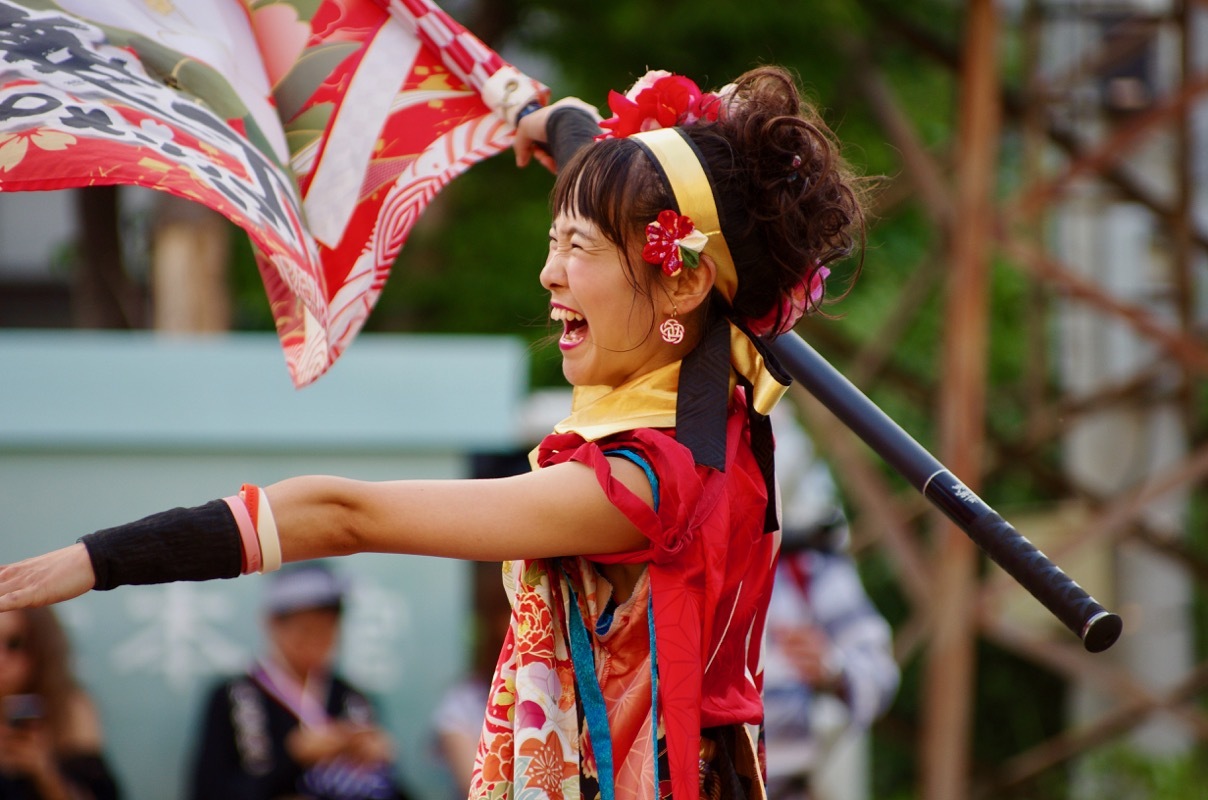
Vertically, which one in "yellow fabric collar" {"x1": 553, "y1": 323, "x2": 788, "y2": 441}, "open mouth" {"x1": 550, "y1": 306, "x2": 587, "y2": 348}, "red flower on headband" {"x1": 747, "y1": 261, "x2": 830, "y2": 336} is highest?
"red flower on headband" {"x1": 747, "y1": 261, "x2": 830, "y2": 336}

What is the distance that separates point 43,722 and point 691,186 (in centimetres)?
298

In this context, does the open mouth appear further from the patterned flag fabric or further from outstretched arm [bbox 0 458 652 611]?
the patterned flag fabric

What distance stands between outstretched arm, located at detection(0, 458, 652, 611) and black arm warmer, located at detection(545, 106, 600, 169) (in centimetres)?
58

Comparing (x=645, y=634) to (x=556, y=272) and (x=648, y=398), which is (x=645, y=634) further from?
(x=556, y=272)

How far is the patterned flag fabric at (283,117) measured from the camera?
1.61m

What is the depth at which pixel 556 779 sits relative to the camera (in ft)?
4.97

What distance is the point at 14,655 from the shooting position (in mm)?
3809

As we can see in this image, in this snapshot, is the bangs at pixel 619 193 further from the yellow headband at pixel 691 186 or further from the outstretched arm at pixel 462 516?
the outstretched arm at pixel 462 516

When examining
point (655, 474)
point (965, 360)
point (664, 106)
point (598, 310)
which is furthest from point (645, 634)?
point (965, 360)

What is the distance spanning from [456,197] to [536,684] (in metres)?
6.34

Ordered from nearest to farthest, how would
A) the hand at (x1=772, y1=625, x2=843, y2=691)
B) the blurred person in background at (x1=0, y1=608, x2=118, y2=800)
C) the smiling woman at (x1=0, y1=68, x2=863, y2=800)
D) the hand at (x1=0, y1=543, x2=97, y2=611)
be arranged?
the hand at (x1=0, y1=543, x2=97, y2=611)
the smiling woman at (x1=0, y1=68, x2=863, y2=800)
the blurred person in background at (x1=0, y1=608, x2=118, y2=800)
the hand at (x1=772, y1=625, x2=843, y2=691)

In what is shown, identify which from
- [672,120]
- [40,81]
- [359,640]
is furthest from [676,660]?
[359,640]

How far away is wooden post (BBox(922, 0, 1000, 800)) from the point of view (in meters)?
5.32

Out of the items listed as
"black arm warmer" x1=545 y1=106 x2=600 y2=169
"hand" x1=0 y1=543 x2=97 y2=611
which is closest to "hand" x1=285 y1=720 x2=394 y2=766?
"black arm warmer" x1=545 y1=106 x2=600 y2=169
